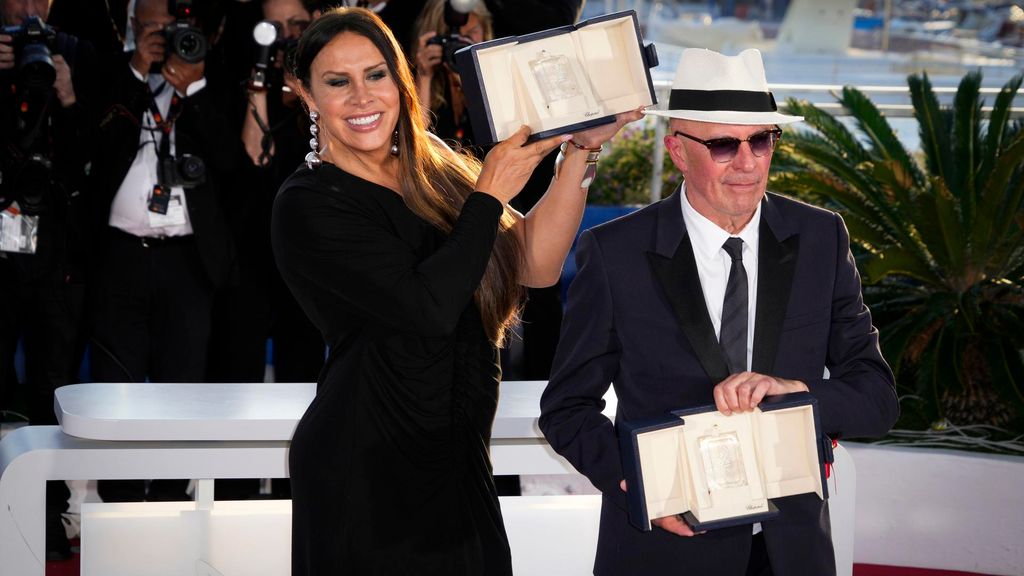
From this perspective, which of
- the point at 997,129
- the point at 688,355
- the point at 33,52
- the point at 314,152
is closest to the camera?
the point at 688,355

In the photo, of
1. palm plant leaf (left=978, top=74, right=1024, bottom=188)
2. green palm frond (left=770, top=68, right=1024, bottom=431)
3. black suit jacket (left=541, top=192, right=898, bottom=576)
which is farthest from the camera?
palm plant leaf (left=978, top=74, right=1024, bottom=188)

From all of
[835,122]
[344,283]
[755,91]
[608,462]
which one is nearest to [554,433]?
[608,462]

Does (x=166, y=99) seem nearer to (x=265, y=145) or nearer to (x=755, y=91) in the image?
(x=265, y=145)

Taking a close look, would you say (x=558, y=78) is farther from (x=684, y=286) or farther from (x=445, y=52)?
(x=445, y=52)

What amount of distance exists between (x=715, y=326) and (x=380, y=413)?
686 mm

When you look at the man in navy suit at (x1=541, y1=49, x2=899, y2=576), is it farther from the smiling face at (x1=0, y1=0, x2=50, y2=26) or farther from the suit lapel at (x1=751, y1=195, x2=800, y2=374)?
the smiling face at (x1=0, y1=0, x2=50, y2=26)

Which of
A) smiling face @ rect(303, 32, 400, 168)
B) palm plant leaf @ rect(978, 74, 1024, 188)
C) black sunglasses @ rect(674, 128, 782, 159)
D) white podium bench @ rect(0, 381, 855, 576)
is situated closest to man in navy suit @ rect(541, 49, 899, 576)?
black sunglasses @ rect(674, 128, 782, 159)

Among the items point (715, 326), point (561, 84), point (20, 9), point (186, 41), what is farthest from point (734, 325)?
point (20, 9)

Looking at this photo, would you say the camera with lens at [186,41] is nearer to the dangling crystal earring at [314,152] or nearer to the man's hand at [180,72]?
the man's hand at [180,72]

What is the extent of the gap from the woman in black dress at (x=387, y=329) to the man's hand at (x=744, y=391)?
0.54m

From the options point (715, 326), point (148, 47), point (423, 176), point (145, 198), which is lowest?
point (145, 198)

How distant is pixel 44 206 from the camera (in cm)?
454

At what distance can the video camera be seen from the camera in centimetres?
471

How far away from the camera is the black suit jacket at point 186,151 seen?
4543mm
